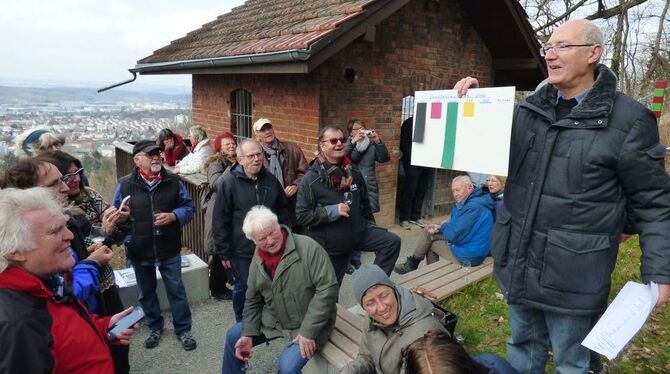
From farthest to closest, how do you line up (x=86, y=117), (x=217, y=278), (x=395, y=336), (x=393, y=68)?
(x=86, y=117), (x=393, y=68), (x=217, y=278), (x=395, y=336)

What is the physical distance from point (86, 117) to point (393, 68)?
25300mm

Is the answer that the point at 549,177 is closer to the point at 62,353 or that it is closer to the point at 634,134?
the point at 634,134

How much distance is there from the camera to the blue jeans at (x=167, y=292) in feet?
12.1

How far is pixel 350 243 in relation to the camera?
3744 millimetres

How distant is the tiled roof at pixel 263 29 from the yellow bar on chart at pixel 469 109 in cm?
270

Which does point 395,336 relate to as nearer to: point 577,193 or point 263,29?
point 577,193

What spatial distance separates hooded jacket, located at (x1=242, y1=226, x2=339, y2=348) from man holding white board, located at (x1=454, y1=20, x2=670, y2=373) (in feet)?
3.94

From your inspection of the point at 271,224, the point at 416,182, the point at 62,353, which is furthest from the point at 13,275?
the point at 416,182

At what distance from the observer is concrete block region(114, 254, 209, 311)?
4129 mm

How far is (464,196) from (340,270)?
1.43 metres

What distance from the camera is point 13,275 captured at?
1524mm

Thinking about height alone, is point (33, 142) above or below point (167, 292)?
above

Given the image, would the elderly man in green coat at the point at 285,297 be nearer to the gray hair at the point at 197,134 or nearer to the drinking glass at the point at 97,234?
the drinking glass at the point at 97,234

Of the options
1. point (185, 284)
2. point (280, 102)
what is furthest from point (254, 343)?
point (280, 102)
